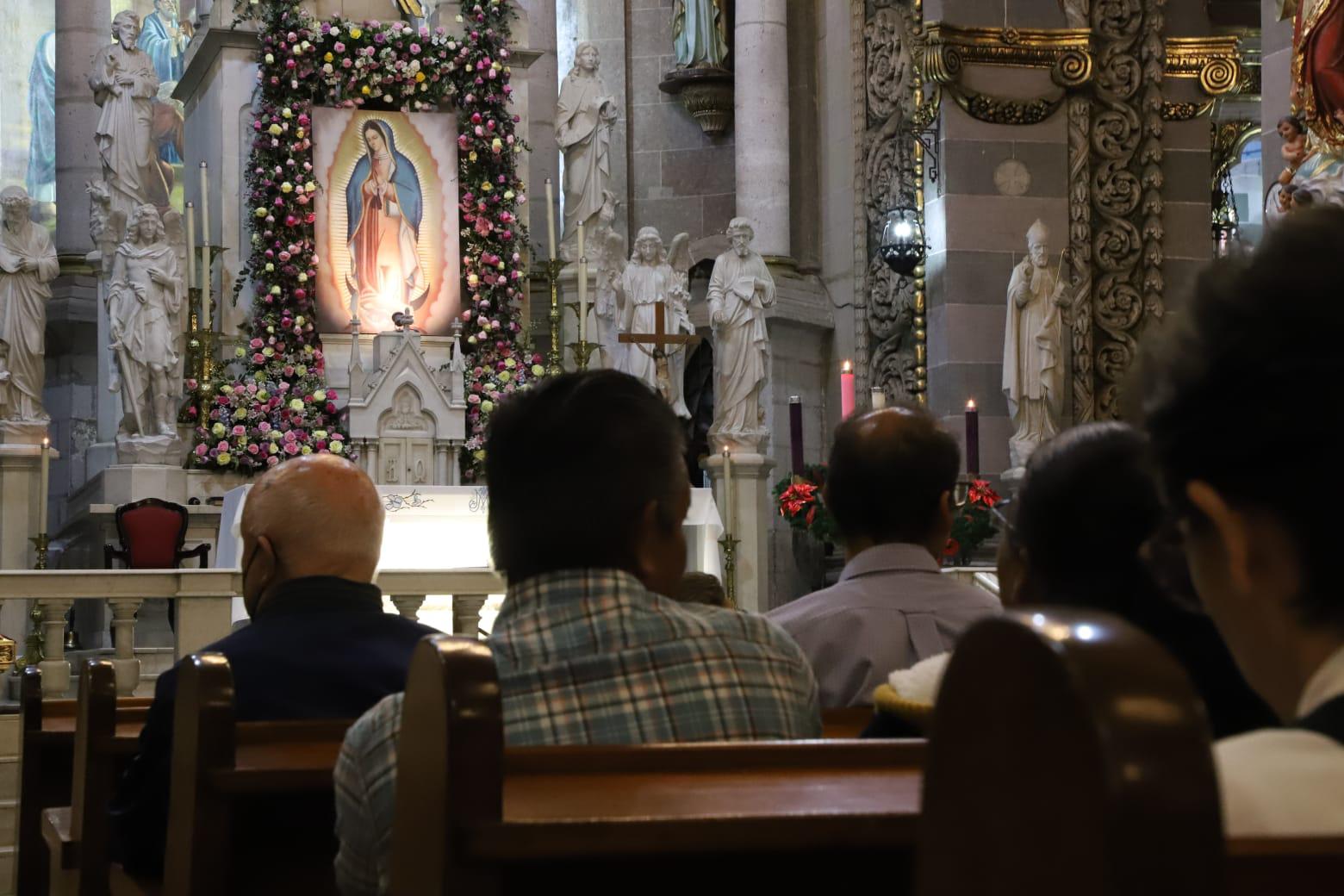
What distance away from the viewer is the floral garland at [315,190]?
12078 mm

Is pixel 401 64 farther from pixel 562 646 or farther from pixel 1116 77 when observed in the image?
pixel 562 646

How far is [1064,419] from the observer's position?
13125mm

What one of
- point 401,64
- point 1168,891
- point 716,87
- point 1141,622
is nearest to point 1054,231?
point 716,87

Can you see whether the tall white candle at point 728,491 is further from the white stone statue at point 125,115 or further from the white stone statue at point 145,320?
the white stone statue at point 125,115

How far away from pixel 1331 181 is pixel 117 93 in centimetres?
851

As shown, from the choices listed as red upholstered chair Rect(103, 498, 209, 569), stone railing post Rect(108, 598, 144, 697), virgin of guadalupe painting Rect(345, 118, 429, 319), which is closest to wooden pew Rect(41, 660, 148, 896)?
stone railing post Rect(108, 598, 144, 697)

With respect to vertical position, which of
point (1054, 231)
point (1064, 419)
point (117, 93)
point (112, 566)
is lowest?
point (112, 566)

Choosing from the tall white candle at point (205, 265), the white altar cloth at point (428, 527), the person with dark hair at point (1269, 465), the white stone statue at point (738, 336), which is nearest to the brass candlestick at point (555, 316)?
the white stone statue at point (738, 336)

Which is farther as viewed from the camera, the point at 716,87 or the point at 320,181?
the point at 716,87

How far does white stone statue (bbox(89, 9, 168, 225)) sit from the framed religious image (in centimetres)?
115

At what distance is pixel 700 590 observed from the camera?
4.04 metres

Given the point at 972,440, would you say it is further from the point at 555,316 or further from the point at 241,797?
the point at 241,797

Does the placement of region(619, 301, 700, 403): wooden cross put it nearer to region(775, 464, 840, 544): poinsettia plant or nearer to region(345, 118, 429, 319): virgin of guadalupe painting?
region(775, 464, 840, 544): poinsettia plant

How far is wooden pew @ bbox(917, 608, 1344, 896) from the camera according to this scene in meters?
0.69
